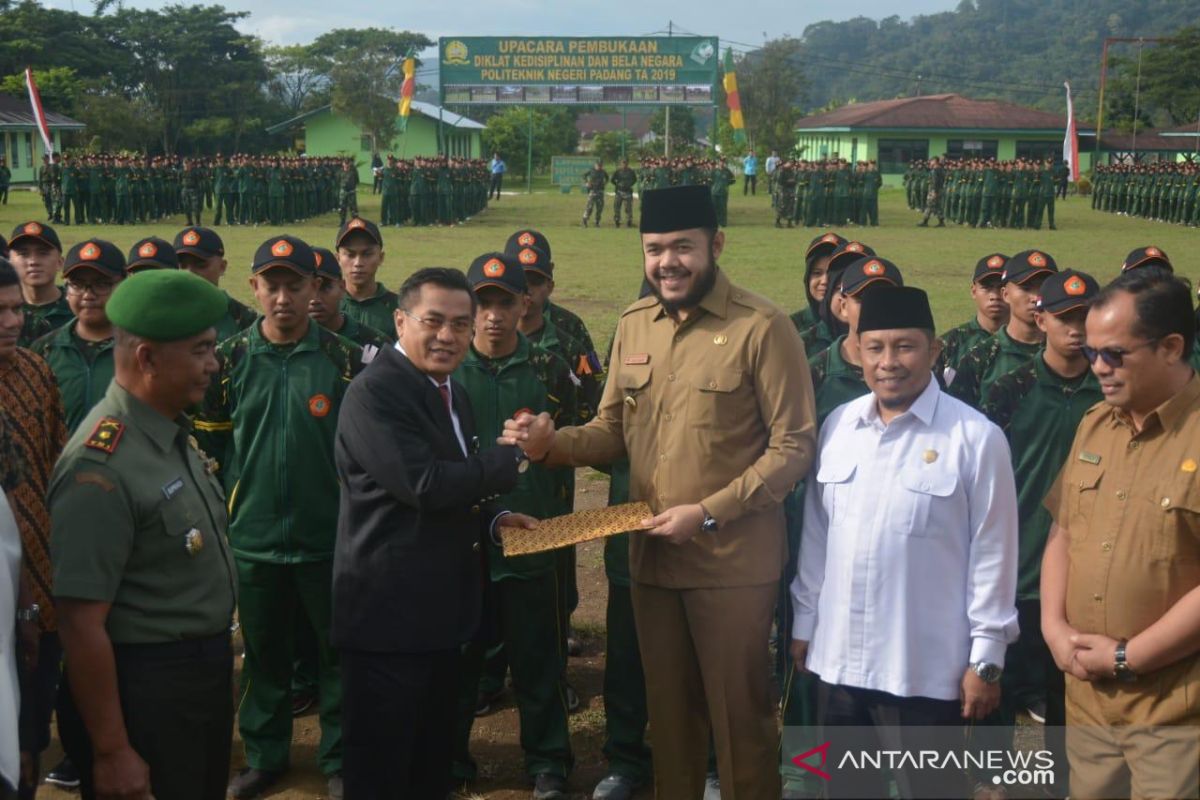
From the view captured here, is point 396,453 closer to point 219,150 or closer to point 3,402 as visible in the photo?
point 3,402

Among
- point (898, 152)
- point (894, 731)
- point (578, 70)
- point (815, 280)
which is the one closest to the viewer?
point (894, 731)

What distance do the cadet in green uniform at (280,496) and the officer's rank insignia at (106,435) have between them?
63.1 inches

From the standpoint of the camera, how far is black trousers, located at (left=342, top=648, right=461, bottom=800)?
3.50 m

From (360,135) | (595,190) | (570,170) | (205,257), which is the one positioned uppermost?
(360,135)

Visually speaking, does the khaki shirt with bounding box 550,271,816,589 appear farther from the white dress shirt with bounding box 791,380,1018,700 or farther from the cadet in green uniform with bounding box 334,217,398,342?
the cadet in green uniform with bounding box 334,217,398,342

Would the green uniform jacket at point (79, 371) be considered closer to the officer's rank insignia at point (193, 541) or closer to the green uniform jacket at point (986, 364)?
the officer's rank insignia at point (193, 541)

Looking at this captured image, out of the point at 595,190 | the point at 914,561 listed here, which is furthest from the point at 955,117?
Answer: the point at 914,561

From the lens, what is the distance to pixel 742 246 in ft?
81.7

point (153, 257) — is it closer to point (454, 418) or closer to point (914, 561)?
point (454, 418)

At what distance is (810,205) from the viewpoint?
3097 cm

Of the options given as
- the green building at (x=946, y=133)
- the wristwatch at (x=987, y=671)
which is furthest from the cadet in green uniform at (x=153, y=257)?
the green building at (x=946, y=133)

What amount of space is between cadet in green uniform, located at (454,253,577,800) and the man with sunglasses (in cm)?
204

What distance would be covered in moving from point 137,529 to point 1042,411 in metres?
3.35

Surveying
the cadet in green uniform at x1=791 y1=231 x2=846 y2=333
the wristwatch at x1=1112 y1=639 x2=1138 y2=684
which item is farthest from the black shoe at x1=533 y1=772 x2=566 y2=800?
the cadet in green uniform at x1=791 y1=231 x2=846 y2=333
